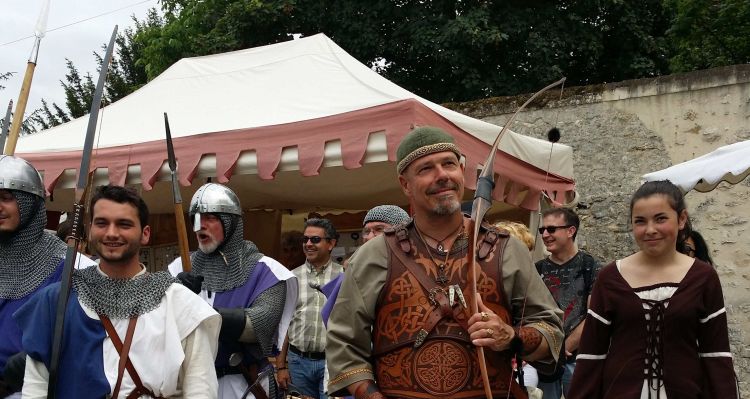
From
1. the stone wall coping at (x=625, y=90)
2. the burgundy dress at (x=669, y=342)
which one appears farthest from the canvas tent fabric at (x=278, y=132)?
the stone wall coping at (x=625, y=90)

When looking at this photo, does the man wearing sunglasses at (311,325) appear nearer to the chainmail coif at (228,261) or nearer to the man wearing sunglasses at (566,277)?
the chainmail coif at (228,261)

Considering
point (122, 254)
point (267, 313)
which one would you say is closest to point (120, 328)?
point (122, 254)

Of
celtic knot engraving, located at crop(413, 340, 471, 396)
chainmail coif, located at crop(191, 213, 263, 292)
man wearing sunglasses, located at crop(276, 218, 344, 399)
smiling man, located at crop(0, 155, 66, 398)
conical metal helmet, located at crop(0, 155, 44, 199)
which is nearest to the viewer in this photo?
celtic knot engraving, located at crop(413, 340, 471, 396)

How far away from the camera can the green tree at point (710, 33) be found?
12.8 metres

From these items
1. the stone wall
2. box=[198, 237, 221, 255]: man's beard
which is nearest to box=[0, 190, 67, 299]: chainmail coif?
box=[198, 237, 221, 255]: man's beard

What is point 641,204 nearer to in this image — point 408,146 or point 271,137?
point 408,146

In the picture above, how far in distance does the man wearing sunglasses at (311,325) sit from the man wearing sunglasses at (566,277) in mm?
1404

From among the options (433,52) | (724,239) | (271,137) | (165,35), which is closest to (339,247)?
(271,137)

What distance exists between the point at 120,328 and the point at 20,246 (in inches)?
36.2

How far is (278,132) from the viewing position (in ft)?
19.0

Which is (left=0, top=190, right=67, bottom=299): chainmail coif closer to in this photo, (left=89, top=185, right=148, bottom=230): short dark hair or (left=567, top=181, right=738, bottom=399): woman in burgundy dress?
(left=89, top=185, right=148, bottom=230): short dark hair

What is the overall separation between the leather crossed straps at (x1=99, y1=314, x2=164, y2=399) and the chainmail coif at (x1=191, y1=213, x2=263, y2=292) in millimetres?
1380

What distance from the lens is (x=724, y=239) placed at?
817 centimetres

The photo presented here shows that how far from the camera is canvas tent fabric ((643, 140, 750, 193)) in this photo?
17.0 feet
